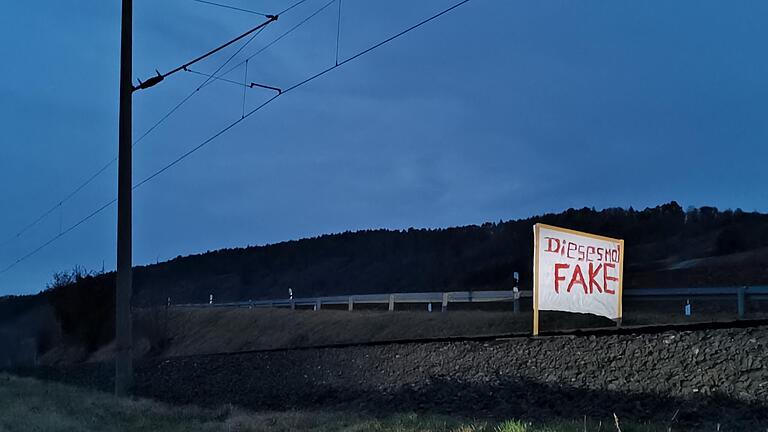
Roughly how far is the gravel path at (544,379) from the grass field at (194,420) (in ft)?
4.87

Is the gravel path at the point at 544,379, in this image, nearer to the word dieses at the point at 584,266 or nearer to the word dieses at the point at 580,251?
the word dieses at the point at 584,266

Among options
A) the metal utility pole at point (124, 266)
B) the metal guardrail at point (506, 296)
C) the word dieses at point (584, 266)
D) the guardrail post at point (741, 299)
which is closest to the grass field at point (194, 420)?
the metal utility pole at point (124, 266)

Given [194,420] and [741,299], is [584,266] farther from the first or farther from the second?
[194,420]

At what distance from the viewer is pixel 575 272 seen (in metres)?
17.3

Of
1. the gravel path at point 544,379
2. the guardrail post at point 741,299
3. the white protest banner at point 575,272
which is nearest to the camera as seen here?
the gravel path at point 544,379

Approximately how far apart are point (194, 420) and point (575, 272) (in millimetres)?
7914

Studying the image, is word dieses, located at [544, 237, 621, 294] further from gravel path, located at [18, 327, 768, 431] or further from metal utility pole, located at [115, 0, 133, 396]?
metal utility pole, located at [115, 0, 133, 396]

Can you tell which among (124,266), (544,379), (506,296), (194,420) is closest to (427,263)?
(506,296)

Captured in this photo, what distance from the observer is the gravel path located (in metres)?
11.7

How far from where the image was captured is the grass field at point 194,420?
414 inches

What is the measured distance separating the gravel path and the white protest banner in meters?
1.13

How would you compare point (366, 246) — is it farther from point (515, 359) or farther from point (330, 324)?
point (515, 359)

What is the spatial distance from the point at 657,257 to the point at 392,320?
3339 centimetres

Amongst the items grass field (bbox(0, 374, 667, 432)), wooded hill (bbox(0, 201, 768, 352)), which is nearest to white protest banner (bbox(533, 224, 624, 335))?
grass field (bbox(0, 374, 667, 432))
